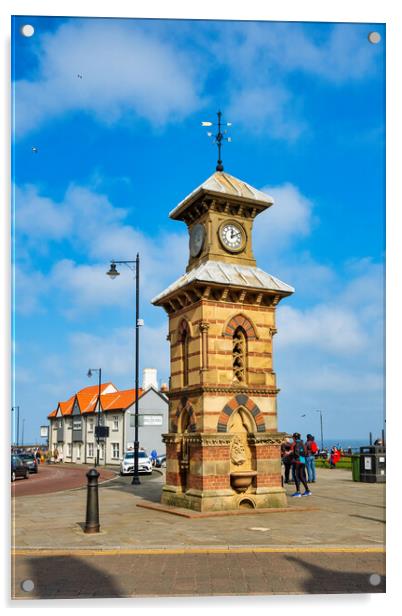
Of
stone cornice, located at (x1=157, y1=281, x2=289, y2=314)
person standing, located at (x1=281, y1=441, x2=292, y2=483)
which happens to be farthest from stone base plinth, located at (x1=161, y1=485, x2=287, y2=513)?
person standing, located at (x1=281, y1=441, x2=292, y2=483)

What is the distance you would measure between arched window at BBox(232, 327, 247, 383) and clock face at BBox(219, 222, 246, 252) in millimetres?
2131

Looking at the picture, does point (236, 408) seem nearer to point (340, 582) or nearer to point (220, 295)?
point (220, 295)

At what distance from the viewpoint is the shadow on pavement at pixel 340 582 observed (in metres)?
7.28

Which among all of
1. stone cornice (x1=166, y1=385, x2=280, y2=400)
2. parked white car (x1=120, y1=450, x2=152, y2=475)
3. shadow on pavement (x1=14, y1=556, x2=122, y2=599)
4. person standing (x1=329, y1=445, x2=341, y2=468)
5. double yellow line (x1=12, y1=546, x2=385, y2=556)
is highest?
stone cornice (x1=166, y1=385, x2=280, y2=400)

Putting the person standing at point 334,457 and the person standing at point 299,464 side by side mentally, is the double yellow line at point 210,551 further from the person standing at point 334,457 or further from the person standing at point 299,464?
the person standing at point 334,457

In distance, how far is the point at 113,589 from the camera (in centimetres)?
727

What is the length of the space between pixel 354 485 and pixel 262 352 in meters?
9.37

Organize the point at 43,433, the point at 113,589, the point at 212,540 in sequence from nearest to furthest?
the point at 113,589 → the point at 212,540 → the point at 43,433

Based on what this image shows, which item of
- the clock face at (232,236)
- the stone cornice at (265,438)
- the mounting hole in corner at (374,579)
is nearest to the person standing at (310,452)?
the stone cornice at (265,438)

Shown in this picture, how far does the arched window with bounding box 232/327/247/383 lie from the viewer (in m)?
15.3

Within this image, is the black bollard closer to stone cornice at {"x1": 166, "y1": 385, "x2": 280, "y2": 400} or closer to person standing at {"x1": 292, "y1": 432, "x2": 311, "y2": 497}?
stone cornice at {"x1": 166, "y1": 385, "x2": 280, "y2": 400}

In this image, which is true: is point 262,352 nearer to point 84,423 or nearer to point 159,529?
point 159,529

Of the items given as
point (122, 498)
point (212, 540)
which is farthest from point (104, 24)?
point (122, 498)

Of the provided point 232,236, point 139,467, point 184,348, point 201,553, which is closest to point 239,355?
point 184,348
